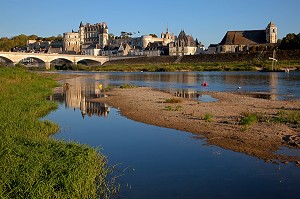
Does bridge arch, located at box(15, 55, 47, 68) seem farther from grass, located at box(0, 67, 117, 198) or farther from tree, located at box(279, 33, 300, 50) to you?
grass, located at box(0, 67, 117, 198)

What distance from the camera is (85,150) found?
319 inches

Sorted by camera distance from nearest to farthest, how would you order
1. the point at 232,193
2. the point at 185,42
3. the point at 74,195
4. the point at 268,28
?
the point at 74,195 < the point at 232,193 < the point at 268,28 < the point at 185,42

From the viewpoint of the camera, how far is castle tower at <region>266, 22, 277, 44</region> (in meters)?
118

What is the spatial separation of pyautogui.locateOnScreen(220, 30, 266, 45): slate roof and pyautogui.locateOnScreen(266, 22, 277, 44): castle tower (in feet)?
5.96

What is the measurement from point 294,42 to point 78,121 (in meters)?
91.0

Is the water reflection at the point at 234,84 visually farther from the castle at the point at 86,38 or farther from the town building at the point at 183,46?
the castle at the point at 86,38

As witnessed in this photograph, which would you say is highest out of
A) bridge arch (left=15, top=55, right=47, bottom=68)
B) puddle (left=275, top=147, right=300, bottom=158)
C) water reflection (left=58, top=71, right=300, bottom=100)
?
bridge arch (left=15, top=55, right=47, bottom=68)

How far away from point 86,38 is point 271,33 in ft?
329

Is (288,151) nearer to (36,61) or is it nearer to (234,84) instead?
(234,84)

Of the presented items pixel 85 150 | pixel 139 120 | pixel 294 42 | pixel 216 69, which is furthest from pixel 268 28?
pixel 85 150

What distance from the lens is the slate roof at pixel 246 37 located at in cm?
12056

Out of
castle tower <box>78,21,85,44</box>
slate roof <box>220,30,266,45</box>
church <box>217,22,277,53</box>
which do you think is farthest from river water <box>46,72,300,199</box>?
castle tower <box>78,21,85,44</box>

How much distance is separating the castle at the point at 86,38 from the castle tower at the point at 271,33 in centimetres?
7713

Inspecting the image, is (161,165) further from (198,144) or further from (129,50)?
(129,50)
